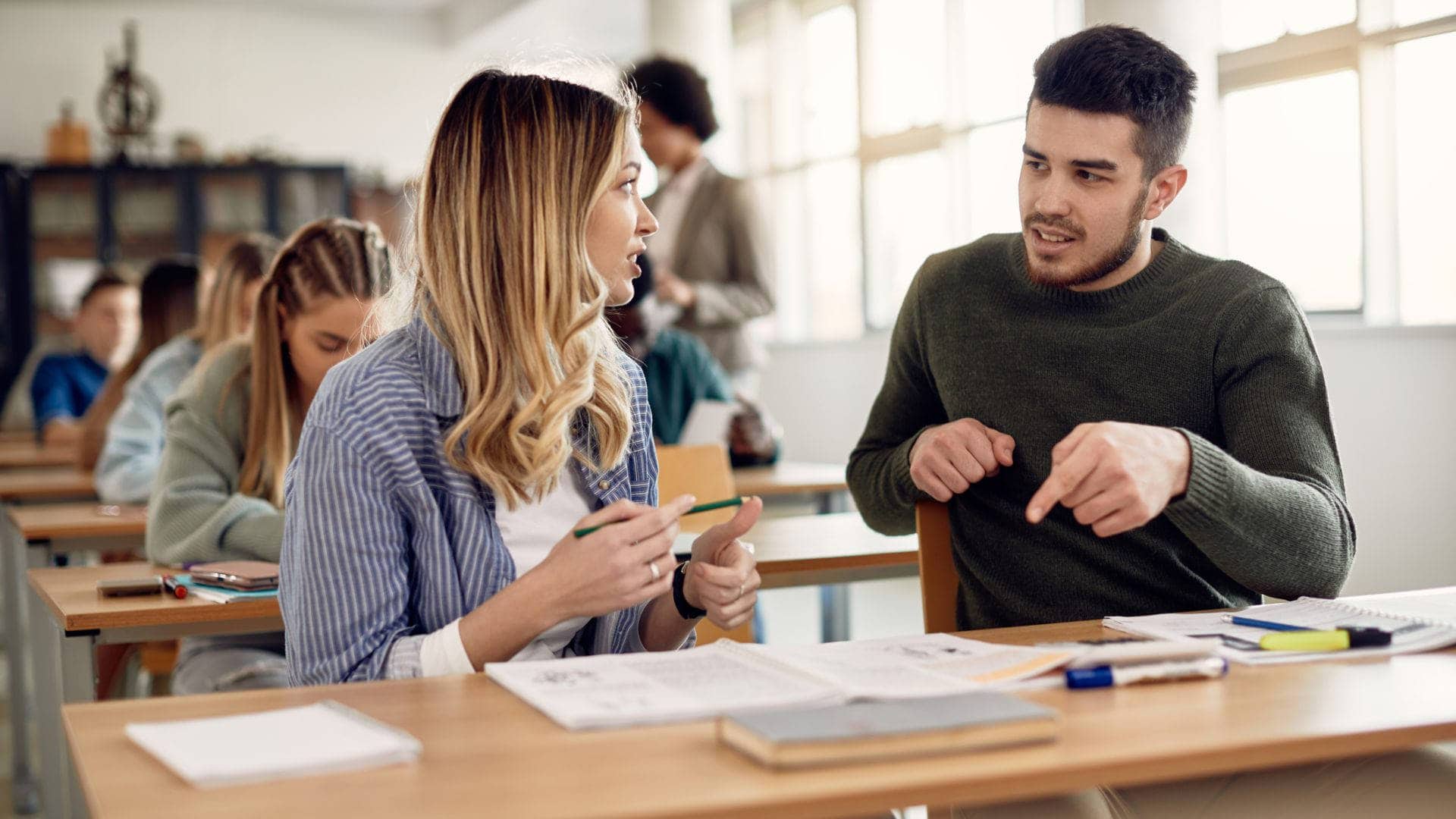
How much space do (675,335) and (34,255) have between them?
6.79 metres

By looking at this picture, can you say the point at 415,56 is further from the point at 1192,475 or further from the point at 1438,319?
the point at 1192,475

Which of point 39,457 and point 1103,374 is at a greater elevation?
point 1103,374

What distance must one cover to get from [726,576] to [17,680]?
2.80 metres

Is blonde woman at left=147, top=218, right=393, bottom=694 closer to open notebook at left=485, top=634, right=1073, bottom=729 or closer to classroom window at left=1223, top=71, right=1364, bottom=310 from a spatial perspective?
open notebook at left=485, top=634, right=1073, bottom=729

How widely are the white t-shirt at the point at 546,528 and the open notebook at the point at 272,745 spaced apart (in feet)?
1.31

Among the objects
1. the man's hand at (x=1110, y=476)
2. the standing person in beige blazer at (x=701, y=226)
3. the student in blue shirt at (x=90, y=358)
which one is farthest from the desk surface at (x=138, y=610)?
the student in blue shirt at (x=90, y=358)

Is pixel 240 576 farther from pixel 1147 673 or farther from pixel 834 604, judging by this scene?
pixel 834 604

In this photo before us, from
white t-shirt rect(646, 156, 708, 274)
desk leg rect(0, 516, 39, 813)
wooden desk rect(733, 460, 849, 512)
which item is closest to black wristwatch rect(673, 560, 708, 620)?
wooden desk rect(733, 460, 849, 512)

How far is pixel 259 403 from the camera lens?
238 cm

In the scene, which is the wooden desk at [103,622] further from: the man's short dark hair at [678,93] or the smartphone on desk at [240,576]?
the man's short dark hair at [678,93]

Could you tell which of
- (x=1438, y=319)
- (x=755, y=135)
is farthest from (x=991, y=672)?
(x=755, y=135)

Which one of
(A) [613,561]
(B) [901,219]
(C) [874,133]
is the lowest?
(A) [613,561]

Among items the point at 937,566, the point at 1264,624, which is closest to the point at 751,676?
the point at 1264,624

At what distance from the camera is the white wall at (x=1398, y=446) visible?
3.87 metres
